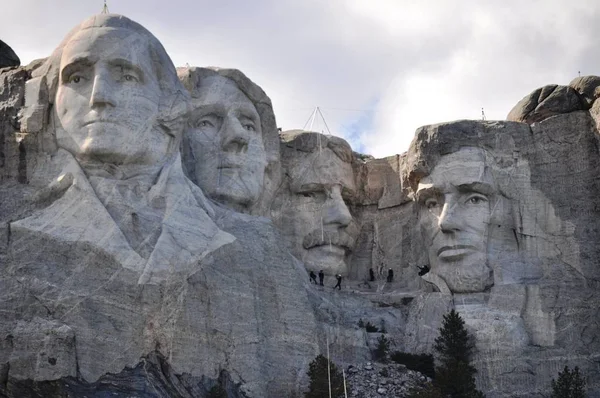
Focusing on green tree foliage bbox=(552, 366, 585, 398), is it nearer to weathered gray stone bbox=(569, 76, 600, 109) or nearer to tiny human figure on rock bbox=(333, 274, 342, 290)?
tiny human figure on rock bbox=(333, 274, 342, 290)

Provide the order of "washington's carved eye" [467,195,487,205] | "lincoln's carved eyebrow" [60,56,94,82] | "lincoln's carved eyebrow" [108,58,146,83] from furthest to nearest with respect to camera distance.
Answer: "washington's carved eye" [467,195,487,205], "lincoln's carved eyebrow" [108,58,146,83], "lincoln's carved eyebrow" [60,56,94,82]

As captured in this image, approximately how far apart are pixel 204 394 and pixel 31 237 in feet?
13.5

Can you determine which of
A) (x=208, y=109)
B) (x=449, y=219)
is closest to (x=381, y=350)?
(x=449, y=219)

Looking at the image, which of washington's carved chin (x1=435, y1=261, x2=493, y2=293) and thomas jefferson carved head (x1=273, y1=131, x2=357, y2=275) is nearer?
washington's carved chin (x1=435, y1=261, x2=493, y2=293)

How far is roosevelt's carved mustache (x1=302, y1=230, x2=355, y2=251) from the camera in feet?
107

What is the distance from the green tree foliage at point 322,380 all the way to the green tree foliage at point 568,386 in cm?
400

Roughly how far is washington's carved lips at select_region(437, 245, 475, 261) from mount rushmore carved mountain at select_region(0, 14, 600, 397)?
0.08 metres

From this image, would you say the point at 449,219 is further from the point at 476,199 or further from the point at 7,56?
the point at 7,56

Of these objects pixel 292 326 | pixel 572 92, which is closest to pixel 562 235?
pixel 572 92

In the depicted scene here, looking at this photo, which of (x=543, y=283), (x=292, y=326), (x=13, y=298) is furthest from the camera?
(x=543, y=283)

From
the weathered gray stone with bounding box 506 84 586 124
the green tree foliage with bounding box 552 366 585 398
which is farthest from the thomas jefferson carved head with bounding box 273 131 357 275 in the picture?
the green tree foliage with bounding box 552 366 585 398

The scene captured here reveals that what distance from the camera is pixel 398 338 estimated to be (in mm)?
30797

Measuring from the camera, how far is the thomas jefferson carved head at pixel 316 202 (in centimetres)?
3266

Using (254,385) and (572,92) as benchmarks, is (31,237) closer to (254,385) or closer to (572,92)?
(254,385)
